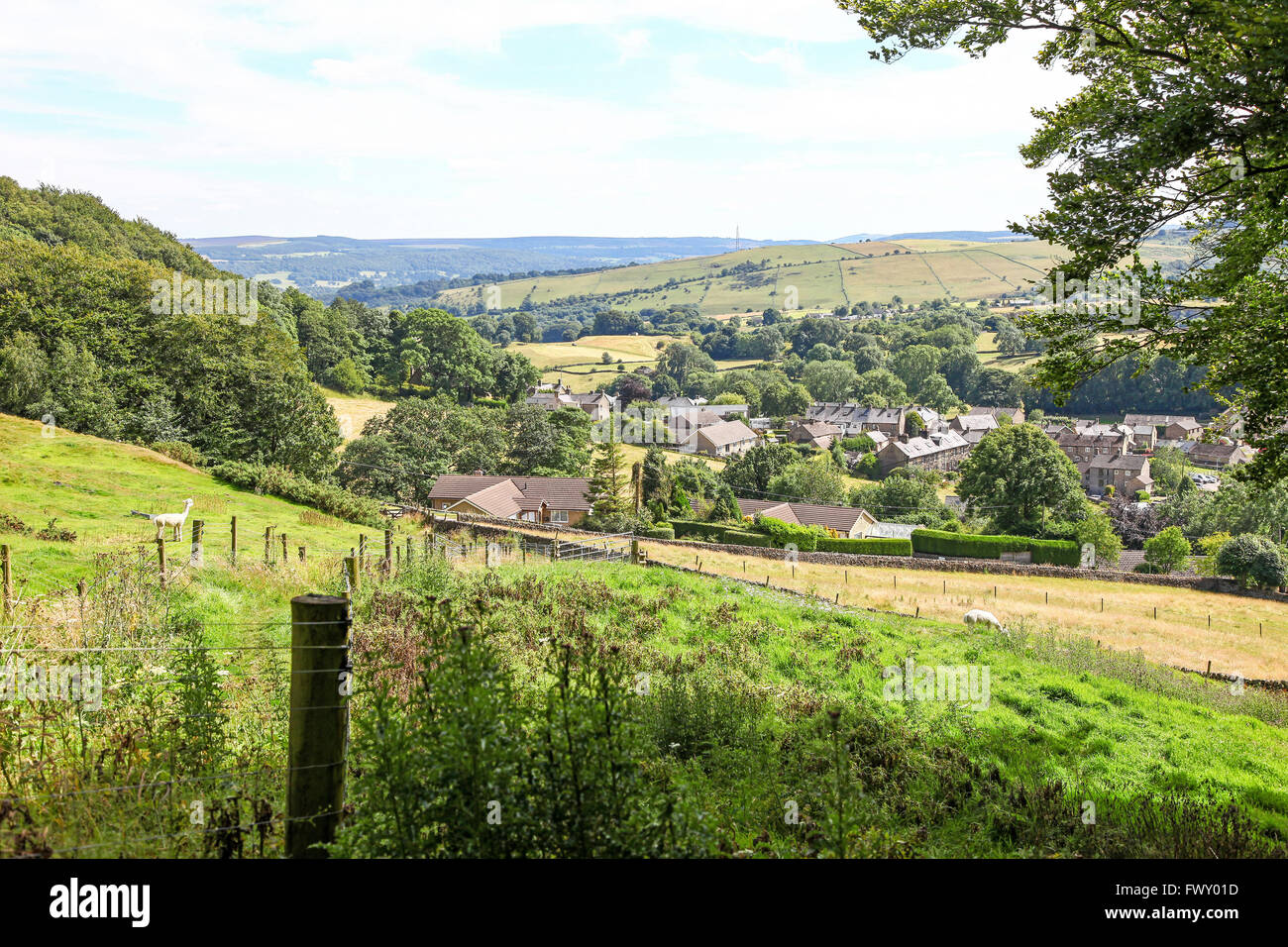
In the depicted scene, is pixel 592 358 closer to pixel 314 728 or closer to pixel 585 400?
pixel 585 400

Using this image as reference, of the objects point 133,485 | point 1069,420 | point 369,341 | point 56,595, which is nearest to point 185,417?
point 133,485

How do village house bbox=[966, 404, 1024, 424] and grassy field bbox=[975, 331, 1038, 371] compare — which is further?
grassy field bbox=[975, 331, 1038, 371]

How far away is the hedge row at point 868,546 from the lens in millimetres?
49438

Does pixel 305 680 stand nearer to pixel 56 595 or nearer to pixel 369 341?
pixel 56 595

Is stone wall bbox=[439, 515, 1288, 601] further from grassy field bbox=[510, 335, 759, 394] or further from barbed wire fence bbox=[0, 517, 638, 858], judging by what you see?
grassy field bbox=[510, 335, 759, 394]

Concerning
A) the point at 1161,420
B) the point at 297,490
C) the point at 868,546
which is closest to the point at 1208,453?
the point at 1161,420

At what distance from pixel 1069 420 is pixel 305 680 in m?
130

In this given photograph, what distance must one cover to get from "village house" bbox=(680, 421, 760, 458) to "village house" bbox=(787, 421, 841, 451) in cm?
806

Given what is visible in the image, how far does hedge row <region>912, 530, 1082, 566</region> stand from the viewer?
52.4 meters

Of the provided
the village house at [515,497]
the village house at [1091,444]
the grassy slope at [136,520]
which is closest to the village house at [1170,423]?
the village house at [1091,444]

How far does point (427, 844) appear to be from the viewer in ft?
12.5

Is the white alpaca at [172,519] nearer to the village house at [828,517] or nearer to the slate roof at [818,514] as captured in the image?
the village house at [828,517]

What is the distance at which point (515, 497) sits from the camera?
52.4 meters

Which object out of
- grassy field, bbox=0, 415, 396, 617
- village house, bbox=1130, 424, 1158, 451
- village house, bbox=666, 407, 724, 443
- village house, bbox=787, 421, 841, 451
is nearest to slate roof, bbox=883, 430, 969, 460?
village house, bbox=787, 421, 841, 451
